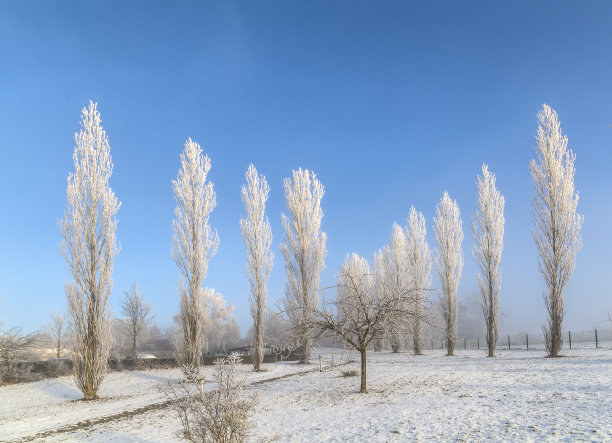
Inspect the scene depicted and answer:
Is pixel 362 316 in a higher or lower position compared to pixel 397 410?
→ higher

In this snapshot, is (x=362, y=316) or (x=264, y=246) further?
(x=264, y=246)

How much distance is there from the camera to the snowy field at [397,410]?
761 centimetres

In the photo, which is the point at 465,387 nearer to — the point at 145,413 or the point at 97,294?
the point at 145,413

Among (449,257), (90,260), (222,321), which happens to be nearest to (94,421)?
(90,260)

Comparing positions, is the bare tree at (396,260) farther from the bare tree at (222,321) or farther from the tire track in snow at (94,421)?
the bare tree at (222,321)

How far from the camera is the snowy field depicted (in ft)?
25.0

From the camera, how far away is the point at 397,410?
9633mm

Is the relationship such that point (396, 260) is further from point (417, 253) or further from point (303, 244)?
point (303, 244)

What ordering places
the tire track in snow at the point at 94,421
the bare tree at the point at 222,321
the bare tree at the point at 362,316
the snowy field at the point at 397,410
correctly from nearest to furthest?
the snowy field at the point at 397,410, the tire track in snow at the point at 94,421, the bare tree at the point at 362,316, the bare tree at the point at 222,321

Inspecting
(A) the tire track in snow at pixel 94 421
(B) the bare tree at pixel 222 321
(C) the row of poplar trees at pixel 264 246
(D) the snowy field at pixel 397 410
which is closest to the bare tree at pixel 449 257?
(C) the row of poplar trees at pixel 264 246

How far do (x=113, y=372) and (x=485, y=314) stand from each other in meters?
21.2

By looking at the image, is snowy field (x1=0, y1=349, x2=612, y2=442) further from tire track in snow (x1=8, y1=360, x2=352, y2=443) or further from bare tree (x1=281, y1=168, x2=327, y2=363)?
bare tree (x1=281, y1=168, x2=327, y2=363)

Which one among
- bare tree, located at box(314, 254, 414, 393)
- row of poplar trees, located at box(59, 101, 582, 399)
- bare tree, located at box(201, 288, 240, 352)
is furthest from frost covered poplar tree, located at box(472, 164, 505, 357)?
bare tree, located at box(201, 288, 240, 352)

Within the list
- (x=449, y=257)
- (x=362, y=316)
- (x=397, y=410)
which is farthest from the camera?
(x=449, y=257)
